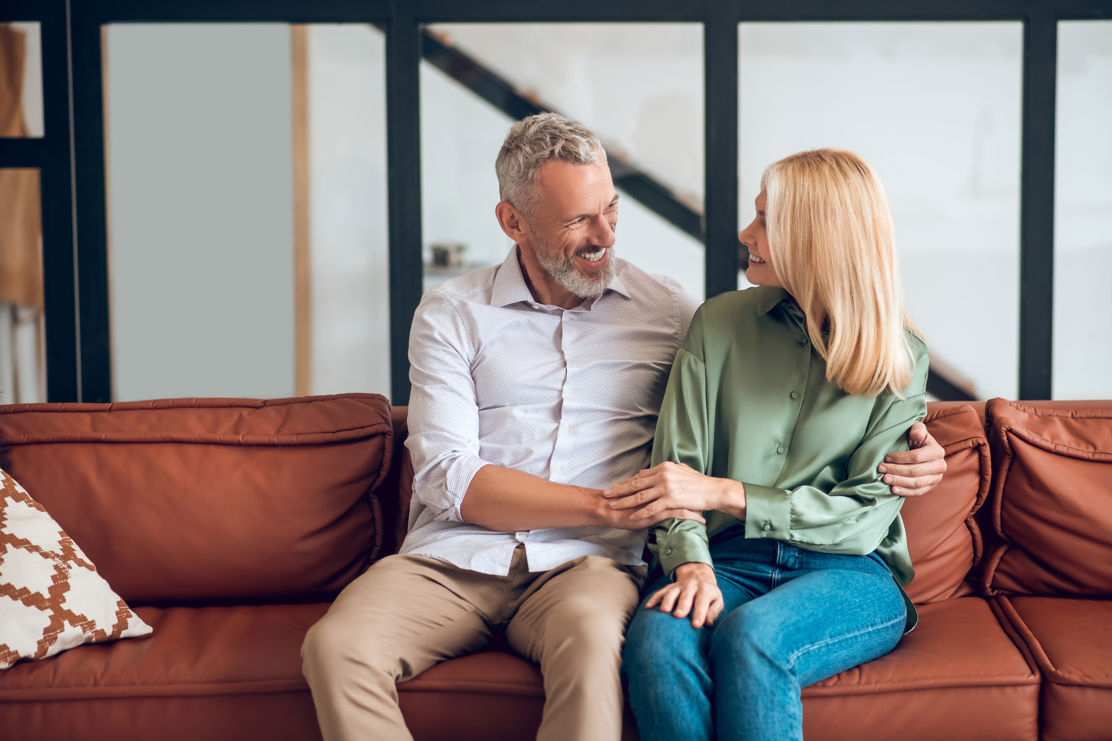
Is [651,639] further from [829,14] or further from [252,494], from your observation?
[829,14]

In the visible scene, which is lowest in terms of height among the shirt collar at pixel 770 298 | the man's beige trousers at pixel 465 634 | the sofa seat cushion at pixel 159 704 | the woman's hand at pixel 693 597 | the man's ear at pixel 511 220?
the sofa seat cushion at pixel 159 704

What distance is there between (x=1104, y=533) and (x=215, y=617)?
179 cm

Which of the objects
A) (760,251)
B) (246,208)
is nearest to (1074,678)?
(760,251)

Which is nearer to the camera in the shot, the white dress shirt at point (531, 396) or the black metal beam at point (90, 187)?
the white dress shirt at point (531, 396)

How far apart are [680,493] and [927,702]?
529mm

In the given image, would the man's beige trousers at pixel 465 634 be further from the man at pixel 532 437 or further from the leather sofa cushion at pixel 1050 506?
the leather sofa cushion at pixel 1050 506

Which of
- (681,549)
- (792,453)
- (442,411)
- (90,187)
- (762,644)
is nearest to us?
(762,644)

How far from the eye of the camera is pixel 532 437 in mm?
1940

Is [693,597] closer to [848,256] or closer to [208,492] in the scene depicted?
[848,256]

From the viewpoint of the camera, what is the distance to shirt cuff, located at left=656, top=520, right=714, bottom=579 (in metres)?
1.67

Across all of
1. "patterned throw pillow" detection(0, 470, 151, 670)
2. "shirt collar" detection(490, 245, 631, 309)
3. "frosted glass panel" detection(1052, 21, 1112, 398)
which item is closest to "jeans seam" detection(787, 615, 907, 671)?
"shirt collar" detection(490, 245, 631, 309)

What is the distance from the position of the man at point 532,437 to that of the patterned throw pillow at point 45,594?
451 mm

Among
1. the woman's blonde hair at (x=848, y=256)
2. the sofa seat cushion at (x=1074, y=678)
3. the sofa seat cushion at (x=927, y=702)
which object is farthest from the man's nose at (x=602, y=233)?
A: the sofa seat cushion at (x=1074, y=678)

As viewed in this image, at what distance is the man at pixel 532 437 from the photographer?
5.55ft
